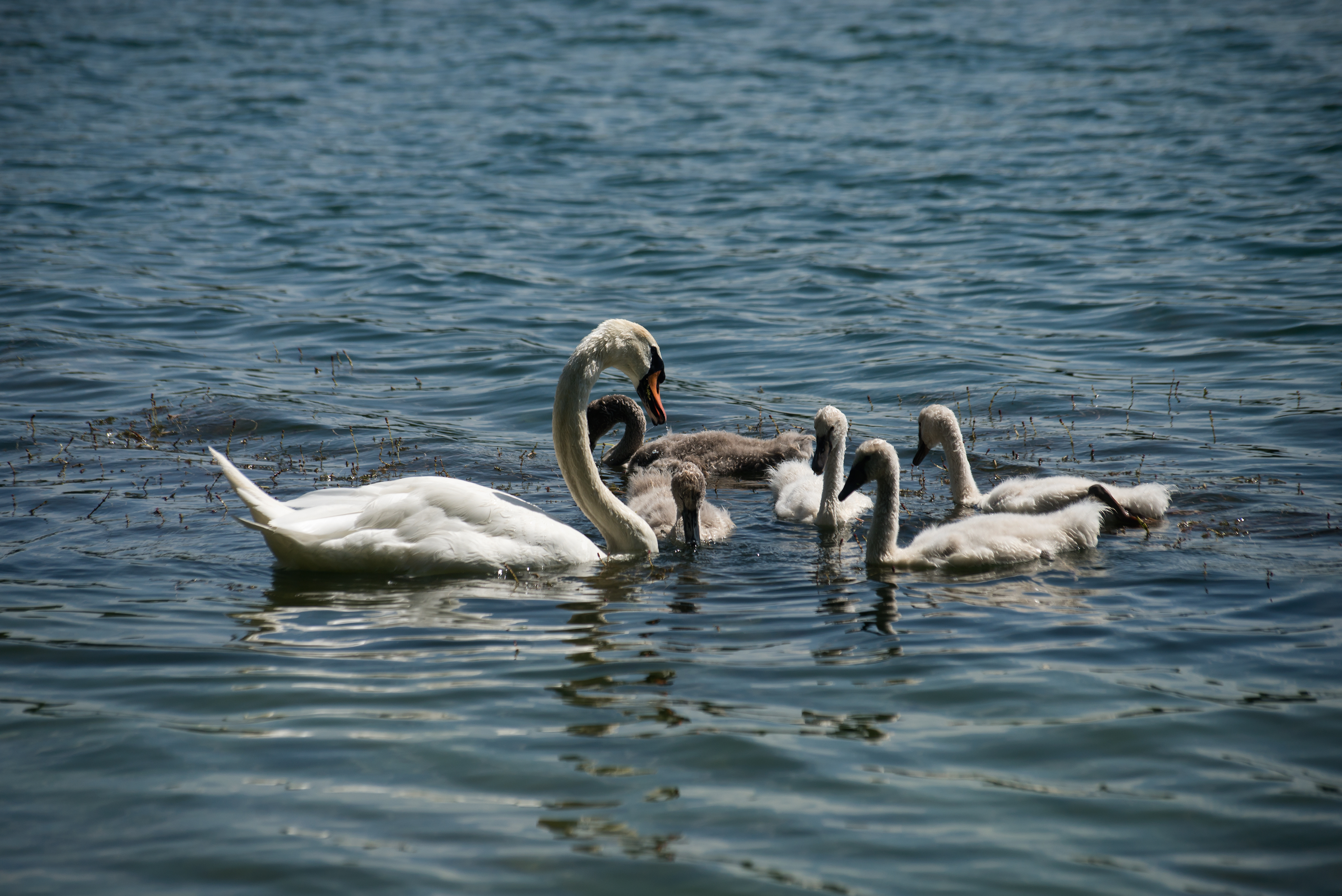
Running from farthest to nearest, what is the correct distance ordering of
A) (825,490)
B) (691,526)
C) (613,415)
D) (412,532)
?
1. (613,415)
2. (825,490)
3. (691,526)
4. (412,532)

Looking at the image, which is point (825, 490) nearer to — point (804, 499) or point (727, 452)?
point (804, 499)

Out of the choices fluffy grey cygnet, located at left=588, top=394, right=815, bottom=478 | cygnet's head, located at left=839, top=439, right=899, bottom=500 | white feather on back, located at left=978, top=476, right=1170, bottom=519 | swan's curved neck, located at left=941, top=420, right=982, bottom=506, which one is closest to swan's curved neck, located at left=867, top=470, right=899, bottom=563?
cygnet's head, located at left=839, top=439, right=899, bottom=500

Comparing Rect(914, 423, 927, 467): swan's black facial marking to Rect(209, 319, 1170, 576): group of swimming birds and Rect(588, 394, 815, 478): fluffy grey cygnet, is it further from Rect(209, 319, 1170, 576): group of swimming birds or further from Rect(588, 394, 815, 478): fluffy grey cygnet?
Rect(588, 394, 815, 478): fluffy grey cygnet

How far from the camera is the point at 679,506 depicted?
26.2 ft

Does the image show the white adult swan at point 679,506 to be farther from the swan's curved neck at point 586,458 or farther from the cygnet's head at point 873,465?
the cygnet's head at point 873,465

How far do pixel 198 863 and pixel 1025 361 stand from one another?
10.00m

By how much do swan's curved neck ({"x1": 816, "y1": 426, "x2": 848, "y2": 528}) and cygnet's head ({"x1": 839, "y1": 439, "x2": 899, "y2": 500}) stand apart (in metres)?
0.51

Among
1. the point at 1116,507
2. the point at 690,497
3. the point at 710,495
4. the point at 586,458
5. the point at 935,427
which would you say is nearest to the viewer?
the point at 1116,507

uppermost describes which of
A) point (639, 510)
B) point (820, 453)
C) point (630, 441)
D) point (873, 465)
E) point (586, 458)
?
point (586, 458)

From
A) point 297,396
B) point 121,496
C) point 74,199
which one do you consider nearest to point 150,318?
point 297,396

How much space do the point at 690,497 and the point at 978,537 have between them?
179 centimetres

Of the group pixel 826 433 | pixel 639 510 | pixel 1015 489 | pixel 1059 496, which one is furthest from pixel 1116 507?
pixel 639 510

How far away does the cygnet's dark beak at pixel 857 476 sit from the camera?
7.78m

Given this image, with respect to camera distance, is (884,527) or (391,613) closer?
(391,613)
